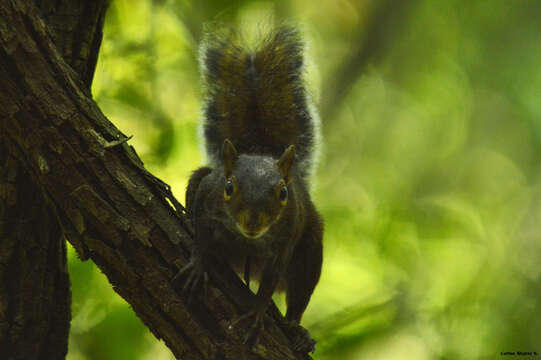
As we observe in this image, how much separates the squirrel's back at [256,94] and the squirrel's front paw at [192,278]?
96 cm

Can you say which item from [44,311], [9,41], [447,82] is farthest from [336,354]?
[447,82]

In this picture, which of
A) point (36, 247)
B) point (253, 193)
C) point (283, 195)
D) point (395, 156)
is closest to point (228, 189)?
point (253, 193)

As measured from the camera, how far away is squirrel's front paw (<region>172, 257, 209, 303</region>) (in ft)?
6.98

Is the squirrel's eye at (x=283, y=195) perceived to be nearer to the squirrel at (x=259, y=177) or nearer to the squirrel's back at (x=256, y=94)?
the squirrel at (x=259, y=177)

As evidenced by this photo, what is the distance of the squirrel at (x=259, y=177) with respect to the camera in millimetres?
2277

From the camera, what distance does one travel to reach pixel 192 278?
7.07ft

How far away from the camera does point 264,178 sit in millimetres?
2297

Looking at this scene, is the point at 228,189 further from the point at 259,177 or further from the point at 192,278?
the point at 192,278

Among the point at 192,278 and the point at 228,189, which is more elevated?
the point at 228,189

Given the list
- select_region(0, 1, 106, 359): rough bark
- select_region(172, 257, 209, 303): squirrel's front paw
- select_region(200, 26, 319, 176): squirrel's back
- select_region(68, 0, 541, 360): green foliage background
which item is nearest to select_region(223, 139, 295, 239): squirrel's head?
select_region(172, 257, 209, 303): squirrel's front paw

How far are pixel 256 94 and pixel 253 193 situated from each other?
1.03 m

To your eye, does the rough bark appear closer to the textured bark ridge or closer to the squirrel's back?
the textured bark ridge

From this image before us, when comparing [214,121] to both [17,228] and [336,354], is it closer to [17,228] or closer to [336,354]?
[17,228]

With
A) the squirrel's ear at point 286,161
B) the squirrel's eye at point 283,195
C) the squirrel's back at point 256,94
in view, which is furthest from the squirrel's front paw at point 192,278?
the squirrel's back at point 256,94
